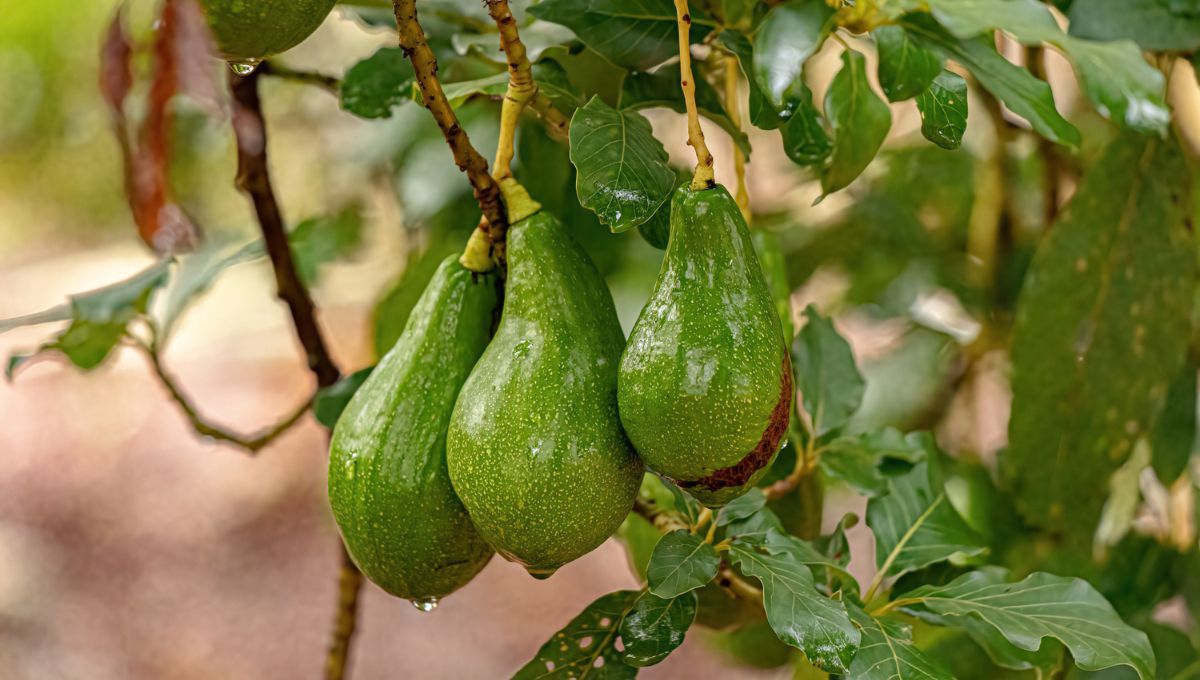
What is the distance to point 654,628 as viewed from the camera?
0.58m

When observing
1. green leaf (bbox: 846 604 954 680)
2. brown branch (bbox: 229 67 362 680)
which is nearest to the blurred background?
brown branch (bbox: 229 67 362 680)

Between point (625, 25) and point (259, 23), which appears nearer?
point (259, 23)

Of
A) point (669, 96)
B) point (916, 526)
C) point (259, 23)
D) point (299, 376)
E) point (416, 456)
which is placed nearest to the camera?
point (259, 23)

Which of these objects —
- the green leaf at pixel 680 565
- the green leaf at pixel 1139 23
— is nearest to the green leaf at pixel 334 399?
the green leaf at pixel 680 565

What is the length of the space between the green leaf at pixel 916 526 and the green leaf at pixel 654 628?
21 centimetres

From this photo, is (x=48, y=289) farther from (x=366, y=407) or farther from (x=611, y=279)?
(x=366, y=407)

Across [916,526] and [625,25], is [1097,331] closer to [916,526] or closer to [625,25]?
[916,526]

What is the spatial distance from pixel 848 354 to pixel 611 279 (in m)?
0.35

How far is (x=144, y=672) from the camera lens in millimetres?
2084

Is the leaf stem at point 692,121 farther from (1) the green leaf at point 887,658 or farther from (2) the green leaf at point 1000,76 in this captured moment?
(1) the green leaf at point 887,658

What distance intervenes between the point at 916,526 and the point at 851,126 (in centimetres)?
29

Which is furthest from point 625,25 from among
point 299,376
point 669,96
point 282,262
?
point 299,376

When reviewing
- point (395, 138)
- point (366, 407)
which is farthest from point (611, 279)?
point (366, 407)

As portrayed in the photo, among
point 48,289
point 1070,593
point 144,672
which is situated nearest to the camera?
point 1070,593
